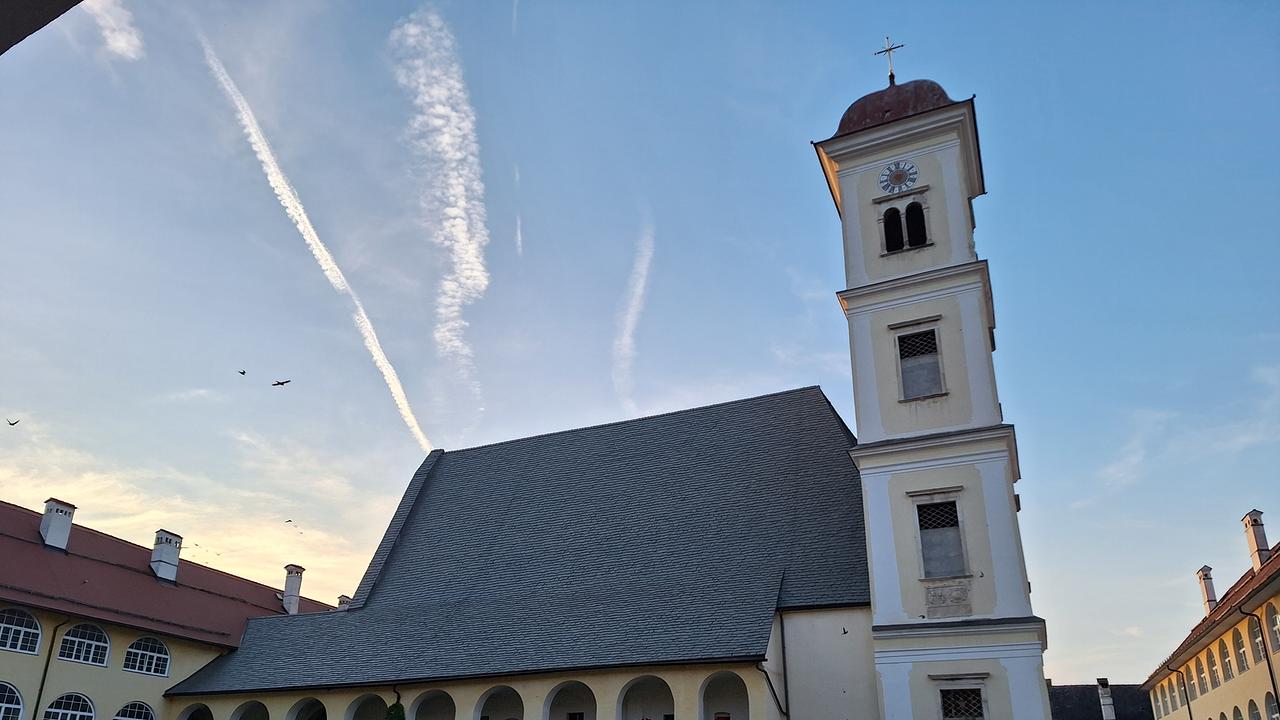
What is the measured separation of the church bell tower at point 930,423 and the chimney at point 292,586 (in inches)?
985

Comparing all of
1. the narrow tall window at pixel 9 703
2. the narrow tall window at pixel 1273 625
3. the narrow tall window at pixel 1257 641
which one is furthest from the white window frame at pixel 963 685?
the narrow tall window at pixel 9 703

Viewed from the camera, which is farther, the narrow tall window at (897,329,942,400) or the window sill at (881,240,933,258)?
the window sill at (881,240,933,258)

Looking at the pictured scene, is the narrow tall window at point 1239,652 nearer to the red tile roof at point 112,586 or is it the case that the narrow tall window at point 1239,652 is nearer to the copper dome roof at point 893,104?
the copper dome roof at point 893,104

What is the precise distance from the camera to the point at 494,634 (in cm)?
2675

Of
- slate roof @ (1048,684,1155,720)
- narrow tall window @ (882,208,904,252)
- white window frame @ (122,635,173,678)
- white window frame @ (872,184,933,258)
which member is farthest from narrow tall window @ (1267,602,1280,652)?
white window frame @ (122,635,173,678)

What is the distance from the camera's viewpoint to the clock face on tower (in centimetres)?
2417

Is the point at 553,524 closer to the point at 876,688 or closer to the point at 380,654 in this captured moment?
the point at 380,654

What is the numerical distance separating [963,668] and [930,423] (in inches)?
208

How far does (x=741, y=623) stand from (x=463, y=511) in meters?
13.5

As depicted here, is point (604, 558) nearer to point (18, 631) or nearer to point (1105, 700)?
point (18, 631)

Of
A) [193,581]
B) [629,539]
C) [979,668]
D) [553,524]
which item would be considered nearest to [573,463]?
[553,524]

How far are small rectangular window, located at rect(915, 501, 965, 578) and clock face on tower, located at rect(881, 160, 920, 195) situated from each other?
26.5 ft

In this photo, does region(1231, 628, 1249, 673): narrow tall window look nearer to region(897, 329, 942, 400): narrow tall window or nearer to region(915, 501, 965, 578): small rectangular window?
region(915, 501, 965, 578): small rectangular window

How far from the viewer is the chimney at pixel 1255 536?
40.9 m
